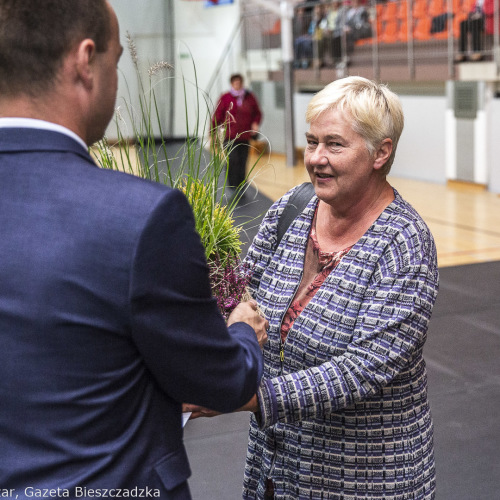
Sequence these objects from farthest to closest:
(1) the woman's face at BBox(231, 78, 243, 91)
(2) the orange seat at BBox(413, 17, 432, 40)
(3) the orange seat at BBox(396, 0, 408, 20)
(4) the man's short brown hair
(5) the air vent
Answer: (3) the orange seat at BBox(396, 0, 408, 20)
(2) the orange seat at BBox(413, 17, 432, 40)
(5) the air vent
(1) the woman's face at BBox(231, 78, 243, 91)
(4) the man's short brown hair

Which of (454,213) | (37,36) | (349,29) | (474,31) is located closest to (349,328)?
(37,36)

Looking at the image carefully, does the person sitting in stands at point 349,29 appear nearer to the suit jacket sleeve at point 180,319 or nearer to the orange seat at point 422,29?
the orange seat at point 422,29

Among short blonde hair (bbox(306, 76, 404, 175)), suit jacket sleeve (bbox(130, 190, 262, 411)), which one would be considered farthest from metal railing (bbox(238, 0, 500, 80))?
suit jacket sleeve (bbox(130, 190, 262, 411))

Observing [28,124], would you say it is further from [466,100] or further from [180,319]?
[466,100]

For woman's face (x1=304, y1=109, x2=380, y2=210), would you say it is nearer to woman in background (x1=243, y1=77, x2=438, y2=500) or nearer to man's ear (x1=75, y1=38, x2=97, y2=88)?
woman in background (x1=243, y1=77, x2=438, y2=500)

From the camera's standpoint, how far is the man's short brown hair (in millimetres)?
936

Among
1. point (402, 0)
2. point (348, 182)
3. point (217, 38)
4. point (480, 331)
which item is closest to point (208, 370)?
point (348, 182)

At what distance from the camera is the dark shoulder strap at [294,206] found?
1.91m

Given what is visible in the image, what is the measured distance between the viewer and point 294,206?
6.35ft

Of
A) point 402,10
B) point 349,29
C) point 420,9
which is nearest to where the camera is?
point 420,9

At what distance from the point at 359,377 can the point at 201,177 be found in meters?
0.63

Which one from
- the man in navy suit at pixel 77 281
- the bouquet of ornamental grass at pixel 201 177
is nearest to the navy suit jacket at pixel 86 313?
the man in navy suit at pixel 77 281

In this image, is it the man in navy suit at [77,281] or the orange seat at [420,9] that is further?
the orange seat at [420,9]

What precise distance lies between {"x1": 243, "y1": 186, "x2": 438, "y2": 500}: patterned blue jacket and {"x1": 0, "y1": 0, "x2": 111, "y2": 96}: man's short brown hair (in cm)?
78
